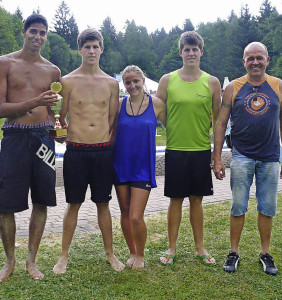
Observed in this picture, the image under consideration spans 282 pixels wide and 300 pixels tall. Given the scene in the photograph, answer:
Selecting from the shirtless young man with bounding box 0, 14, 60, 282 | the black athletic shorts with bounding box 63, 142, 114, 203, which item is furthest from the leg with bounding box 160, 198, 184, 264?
the shirtless young man with bounding box 0, 14, 60, 282

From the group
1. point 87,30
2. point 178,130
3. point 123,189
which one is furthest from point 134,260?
point 87,30

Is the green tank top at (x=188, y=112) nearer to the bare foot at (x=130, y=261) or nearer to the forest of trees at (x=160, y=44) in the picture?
the bare foot at (x=130, y=261)

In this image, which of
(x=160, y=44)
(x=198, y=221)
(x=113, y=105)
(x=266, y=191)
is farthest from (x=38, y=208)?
(x=160, y=44)

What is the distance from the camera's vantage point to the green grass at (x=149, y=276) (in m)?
3.35

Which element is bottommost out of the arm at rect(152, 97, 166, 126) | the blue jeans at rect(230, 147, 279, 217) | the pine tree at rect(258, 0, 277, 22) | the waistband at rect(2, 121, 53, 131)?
the blue jeans at rect(230, 147, 279, 217)

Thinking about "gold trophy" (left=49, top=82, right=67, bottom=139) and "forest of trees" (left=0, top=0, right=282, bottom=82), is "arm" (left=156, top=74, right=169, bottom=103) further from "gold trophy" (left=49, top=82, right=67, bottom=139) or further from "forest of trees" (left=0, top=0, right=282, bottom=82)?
"forest of trees" (left=0, top=0, right=282, bottom=82)

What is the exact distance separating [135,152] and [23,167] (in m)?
1.07

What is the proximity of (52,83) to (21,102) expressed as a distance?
351 millimetres

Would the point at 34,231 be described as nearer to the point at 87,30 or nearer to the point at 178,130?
the point at 178,130

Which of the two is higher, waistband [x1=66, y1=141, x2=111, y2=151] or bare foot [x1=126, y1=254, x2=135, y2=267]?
waistband [x1=66, y1=141, x2=111, y2=151]

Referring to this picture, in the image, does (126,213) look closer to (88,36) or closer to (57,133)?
(57,133)

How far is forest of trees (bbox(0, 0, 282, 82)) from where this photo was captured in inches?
1992

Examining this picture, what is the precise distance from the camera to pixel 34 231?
3750mm

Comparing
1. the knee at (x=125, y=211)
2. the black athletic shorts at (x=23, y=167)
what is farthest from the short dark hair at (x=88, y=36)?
the knee at (x=125, y=211)
